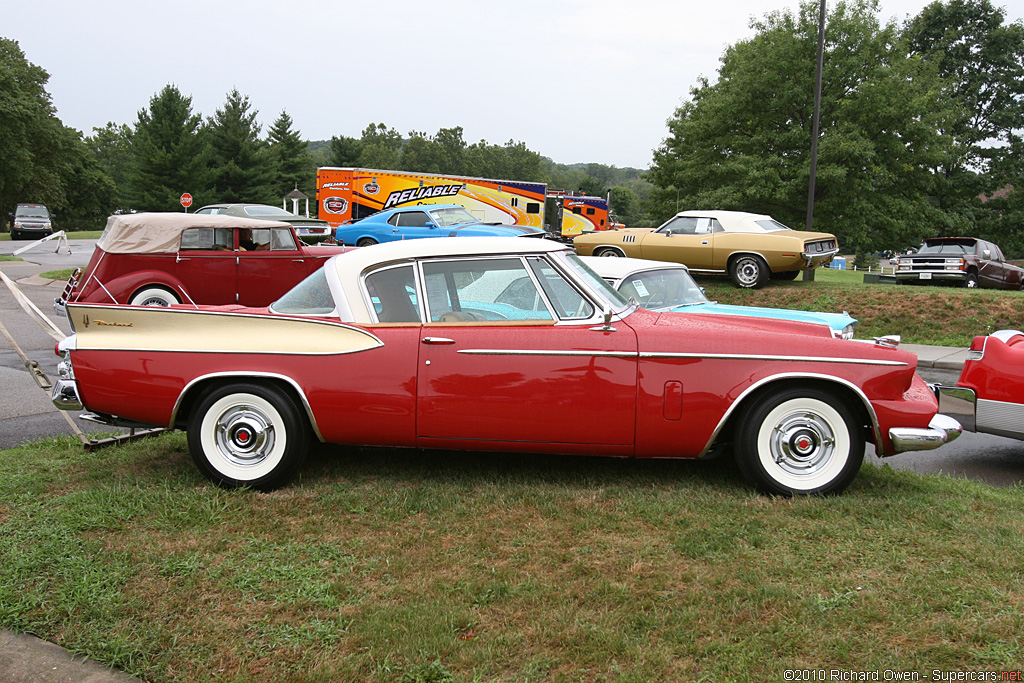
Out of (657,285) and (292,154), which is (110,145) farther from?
(657,285)

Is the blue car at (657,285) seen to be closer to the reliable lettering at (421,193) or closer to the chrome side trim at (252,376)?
the chrome side trim at (252,376)

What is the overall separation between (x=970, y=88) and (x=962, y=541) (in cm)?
4344

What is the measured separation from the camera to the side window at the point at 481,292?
15.8 feet

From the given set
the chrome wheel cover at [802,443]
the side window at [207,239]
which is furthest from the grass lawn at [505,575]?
the side window at [207,239]

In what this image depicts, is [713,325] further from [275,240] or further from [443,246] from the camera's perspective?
[275,240]

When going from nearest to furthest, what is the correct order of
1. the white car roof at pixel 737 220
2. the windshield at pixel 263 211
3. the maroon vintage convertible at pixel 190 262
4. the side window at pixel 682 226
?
the maroon vintage convertible at pixel 190 262
the white car roof at pixel 737 220
the side window at pixel 682 226
the windshield at pixel 263 211

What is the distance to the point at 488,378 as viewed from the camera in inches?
181

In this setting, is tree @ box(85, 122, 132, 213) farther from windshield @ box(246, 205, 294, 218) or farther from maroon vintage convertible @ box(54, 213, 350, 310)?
maroon vintage convertible @ box(54, 213, 350, 310)

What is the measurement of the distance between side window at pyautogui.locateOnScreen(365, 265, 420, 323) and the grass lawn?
1.03m

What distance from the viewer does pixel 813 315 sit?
702cm

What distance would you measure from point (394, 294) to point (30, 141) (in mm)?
69790

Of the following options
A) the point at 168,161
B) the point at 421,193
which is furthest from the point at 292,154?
the point at 421,193

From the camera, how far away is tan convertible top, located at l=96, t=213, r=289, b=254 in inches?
407

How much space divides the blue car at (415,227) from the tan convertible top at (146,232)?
9031 mm
